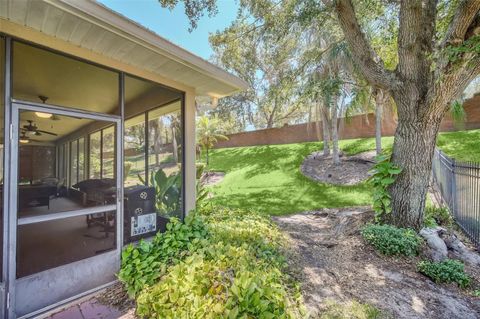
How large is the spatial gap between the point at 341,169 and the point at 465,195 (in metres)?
6.14

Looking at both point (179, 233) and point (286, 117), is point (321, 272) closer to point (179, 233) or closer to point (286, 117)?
point (179, 233)

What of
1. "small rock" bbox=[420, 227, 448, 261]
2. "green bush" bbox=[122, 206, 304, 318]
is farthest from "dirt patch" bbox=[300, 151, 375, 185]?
"green bush" bbox=[122, 206, 304, 318]

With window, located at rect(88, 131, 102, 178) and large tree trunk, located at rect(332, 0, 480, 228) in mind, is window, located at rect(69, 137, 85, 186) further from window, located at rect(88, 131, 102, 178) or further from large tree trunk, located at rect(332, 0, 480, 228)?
large tree trunk, located at rect(332, 0, 480, 228)

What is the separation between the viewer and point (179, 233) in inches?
152

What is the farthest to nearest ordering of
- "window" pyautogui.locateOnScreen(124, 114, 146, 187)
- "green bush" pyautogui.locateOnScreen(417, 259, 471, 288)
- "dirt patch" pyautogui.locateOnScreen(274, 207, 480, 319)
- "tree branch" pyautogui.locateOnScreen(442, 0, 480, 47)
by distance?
1. "tree branch" pyautogui.locateOnScreen(442, 0, 480, 47)
2. "window" pyautogui.locateOnScreen(124, 114, 146, 187)
3. "green bush" pyautogui.locateOnScreen(417, 259, 471, 288)
4. "dirt patch" pyautogui.locateOnScreen(274, 207, 480, 319)

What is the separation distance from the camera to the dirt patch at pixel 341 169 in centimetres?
1007

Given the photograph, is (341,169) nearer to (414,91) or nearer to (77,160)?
(414,91)

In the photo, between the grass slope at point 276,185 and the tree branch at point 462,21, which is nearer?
the tree branch at point 462,21

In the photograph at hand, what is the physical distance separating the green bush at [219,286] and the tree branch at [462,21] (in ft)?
14.4

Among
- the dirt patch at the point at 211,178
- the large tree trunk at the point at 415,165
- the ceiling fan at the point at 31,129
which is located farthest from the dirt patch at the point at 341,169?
the ceiling fan at the point at 31,129

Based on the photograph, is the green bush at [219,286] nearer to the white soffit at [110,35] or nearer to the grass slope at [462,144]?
the white soffit at [110,35]

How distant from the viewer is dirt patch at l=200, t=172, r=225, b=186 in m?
13.1

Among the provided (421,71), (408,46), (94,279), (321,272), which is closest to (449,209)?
(421,71)

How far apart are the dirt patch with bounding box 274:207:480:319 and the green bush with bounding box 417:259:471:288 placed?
0.30 feet
